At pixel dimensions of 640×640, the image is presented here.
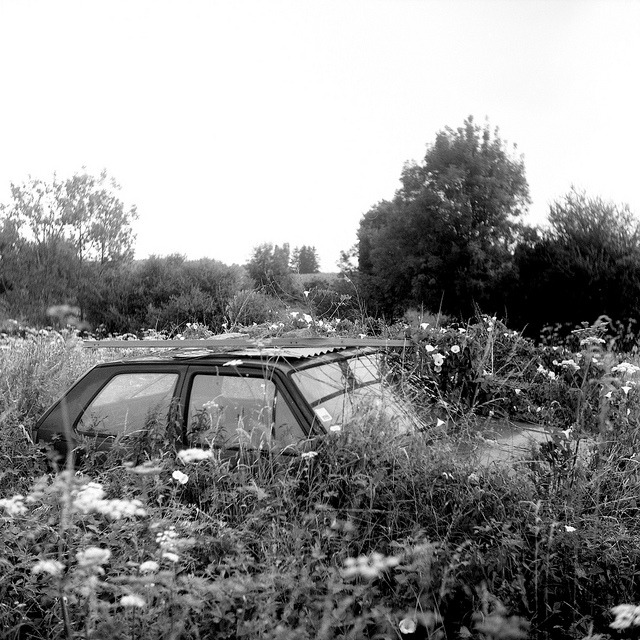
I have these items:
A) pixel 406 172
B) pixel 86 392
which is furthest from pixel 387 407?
pixel 406 172

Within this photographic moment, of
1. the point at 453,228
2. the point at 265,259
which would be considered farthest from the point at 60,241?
the point at 453,228

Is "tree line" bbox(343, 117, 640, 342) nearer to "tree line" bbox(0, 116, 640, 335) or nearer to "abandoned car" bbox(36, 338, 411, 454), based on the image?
"tree line" bbox(0, 116, 640, 335)

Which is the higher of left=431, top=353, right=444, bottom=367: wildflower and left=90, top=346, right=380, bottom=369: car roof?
left=90, top=346, right=380, bottom=369: car roof

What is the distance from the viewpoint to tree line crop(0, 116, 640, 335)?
63.1 ft

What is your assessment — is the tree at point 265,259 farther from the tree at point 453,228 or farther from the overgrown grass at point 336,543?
the overgrown grass at point 336,543

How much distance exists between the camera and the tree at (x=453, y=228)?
962 inches

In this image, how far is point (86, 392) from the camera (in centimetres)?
398

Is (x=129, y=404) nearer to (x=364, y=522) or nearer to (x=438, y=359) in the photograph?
(x=364, y=522)

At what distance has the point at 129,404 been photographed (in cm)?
383

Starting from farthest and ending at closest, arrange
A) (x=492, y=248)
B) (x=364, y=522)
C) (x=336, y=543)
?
(x=492, y=248) < (x=364, y=522) < (x=336, y=543)

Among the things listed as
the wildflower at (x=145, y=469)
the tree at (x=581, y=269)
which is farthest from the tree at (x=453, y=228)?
the wildflower at (x=145, y=469)

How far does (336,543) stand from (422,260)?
23734 mm

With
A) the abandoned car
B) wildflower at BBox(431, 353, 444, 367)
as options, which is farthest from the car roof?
wildflower at BBox(431, 353, 444, 367)

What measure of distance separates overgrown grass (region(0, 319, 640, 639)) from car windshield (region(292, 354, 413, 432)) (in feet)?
0.56
